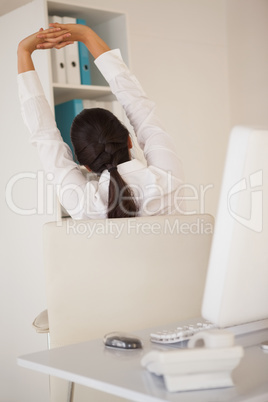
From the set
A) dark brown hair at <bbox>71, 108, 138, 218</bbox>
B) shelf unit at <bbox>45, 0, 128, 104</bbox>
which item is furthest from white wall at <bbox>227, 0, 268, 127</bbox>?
dark brown hair at <bbox>71, 108, 138, 218</bbox>

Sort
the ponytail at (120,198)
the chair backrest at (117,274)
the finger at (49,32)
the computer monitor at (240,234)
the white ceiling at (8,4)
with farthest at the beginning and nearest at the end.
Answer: the white ceiling at (8,4) < the finger at (49,32) < the ponytail at (120,198) < the chair backrest at (117,274) < the computer monitor at (240,234)

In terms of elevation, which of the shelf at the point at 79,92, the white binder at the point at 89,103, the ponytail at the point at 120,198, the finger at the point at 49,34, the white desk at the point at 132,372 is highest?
the finger at the point at 49,34

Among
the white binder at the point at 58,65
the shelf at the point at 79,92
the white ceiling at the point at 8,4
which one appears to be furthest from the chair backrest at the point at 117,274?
the white ceiling at the point at 8,4

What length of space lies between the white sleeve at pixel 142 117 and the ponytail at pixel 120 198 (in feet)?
0.50

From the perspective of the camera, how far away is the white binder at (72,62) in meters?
3.41

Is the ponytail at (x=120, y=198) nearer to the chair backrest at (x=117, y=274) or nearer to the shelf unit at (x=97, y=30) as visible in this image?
the chair backrest at (x=117, y=274)

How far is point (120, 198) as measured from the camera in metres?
2.14

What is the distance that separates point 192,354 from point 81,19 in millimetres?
2863

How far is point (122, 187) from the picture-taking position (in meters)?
2.15

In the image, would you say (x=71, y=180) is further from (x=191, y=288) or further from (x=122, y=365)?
(x=122, y=365)

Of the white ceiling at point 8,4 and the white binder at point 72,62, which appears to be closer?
the white binder at point 72,62

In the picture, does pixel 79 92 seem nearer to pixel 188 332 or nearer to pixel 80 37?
pixel 80 37

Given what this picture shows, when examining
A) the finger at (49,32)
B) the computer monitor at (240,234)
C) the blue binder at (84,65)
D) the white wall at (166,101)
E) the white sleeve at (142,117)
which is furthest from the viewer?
the blue binder at (84,65)

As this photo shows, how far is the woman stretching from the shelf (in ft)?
3.11
